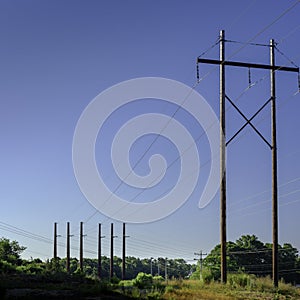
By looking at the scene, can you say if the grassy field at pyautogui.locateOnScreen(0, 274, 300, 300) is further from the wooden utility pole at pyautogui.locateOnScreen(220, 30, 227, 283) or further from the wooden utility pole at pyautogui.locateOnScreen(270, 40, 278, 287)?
the wooden utility pole at pyautogui.locateOnScreen(220, 30, 227, 283)

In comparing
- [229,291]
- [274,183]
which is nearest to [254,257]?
[274,183]

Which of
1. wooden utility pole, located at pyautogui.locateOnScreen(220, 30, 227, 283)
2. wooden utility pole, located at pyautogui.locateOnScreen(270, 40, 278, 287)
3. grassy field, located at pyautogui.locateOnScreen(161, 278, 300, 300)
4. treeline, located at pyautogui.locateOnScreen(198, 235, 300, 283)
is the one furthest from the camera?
treeline, located at pyautogui.locateOnScreen(198, 235, 300, 283)

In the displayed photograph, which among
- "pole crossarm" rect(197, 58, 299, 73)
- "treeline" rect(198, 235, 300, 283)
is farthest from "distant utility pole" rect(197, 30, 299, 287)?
"treeline" rect(198, 235, 300, 283)

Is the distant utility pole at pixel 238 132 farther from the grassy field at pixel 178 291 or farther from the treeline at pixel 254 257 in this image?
the treeline at pixel 254 257

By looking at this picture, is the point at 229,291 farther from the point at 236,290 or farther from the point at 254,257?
the point at 254,257

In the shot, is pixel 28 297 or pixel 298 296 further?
pixel 298 296

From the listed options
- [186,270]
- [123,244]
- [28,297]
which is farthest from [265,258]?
[28,297]

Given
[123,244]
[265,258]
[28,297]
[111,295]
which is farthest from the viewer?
[265,258]

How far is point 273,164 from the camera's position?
30844 mm

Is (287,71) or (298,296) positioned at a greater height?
(287,71)

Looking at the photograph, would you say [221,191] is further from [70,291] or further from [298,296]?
[70,291]

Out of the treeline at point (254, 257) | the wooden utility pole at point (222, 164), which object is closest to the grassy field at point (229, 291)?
the wooden utility pole at point (222, 164)

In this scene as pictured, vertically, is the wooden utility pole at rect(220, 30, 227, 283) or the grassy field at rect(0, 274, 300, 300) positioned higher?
the wooden utility pole at rect(220, 30, 227, 283)

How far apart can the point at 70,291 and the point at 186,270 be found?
13108 cm
